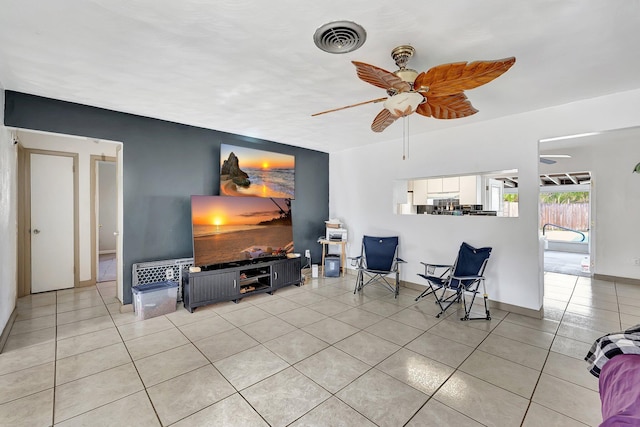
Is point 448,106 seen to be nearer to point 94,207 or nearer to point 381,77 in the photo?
point 381,77

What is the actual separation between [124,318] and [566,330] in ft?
16.7

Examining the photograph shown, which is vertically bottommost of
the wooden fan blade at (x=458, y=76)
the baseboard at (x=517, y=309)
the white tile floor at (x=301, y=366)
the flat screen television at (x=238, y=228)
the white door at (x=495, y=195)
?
the white tile floor at (x=301, y=366)

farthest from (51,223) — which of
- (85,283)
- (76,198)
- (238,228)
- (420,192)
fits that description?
(420,192)

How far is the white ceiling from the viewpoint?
5.56 feet

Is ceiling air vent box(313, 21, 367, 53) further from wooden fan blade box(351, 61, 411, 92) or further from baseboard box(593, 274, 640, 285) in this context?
baseboard box(593, 274, 640, 285)

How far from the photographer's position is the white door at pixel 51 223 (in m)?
4.20

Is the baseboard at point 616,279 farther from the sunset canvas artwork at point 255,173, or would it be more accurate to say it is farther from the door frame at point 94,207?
the door frame at point 94,207

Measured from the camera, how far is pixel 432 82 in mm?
1889

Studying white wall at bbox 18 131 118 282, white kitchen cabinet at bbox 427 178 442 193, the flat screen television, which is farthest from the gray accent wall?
white kitchen cabinet at bbox 427 178 442 193

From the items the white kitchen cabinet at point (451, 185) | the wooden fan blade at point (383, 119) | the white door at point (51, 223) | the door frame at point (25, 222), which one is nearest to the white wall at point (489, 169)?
the wooden fan blade at point (383, 119)

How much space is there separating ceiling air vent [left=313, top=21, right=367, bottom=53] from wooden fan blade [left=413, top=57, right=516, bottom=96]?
0.51 meters

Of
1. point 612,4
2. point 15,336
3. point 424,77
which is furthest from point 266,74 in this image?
point 15,336

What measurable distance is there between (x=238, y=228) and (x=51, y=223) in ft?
9.89

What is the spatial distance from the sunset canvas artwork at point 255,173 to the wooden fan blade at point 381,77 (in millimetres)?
2937
